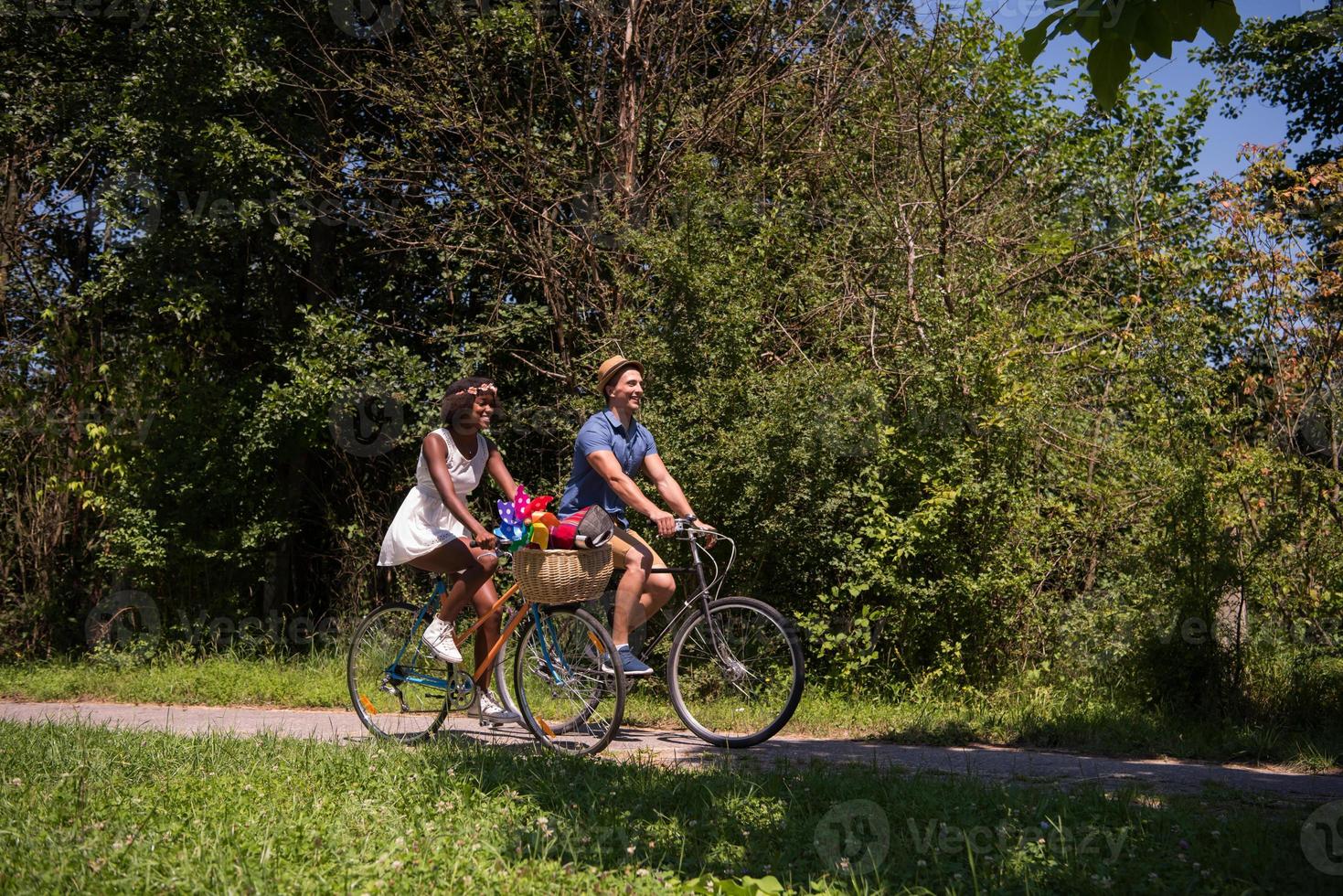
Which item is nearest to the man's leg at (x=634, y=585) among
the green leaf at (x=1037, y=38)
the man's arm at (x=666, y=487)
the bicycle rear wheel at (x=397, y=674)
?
the man's arm at (x=666, y=487)

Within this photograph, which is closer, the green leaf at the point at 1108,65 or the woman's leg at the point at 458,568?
the green leaf at the point at 1108,65

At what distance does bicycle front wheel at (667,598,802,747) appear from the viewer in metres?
6.07

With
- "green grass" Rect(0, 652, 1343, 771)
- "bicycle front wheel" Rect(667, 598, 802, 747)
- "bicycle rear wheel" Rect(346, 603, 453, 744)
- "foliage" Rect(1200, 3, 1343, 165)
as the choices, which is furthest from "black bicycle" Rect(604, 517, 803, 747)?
"foliage" Rect(1200, 3, 1343, 165)

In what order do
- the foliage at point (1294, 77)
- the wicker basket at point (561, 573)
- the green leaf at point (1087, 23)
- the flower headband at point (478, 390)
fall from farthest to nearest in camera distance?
the foliage at point (1294, 77), the flower headband at point (478, 390), the wicker basket at point (561, 573), the green leaf at point (1087, 23)

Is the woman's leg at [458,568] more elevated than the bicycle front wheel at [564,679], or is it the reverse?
the woman's leg at [458,568]

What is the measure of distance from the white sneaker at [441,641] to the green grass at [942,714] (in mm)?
1353

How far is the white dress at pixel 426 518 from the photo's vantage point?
6.14 m

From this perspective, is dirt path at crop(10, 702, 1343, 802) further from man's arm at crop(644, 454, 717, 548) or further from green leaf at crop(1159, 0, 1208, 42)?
green leaf at crop(1159, 0, 1208, 42)

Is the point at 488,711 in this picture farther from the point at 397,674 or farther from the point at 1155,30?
the point at 1155,30

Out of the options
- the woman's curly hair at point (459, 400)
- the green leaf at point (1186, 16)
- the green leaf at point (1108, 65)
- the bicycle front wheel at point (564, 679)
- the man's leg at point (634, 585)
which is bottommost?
the bicycle front wheel at point (564, 679)

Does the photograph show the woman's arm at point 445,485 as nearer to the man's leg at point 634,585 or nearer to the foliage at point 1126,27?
the man's leg at point 634,585

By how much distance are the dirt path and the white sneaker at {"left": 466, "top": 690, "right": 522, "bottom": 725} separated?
0.50ft

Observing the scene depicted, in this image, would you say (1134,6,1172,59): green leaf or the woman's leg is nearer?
(1134,6,1172,59): green leaf

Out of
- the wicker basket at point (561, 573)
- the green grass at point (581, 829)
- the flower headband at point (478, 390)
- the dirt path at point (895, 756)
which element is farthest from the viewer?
the flower headband at point (478, 390)
